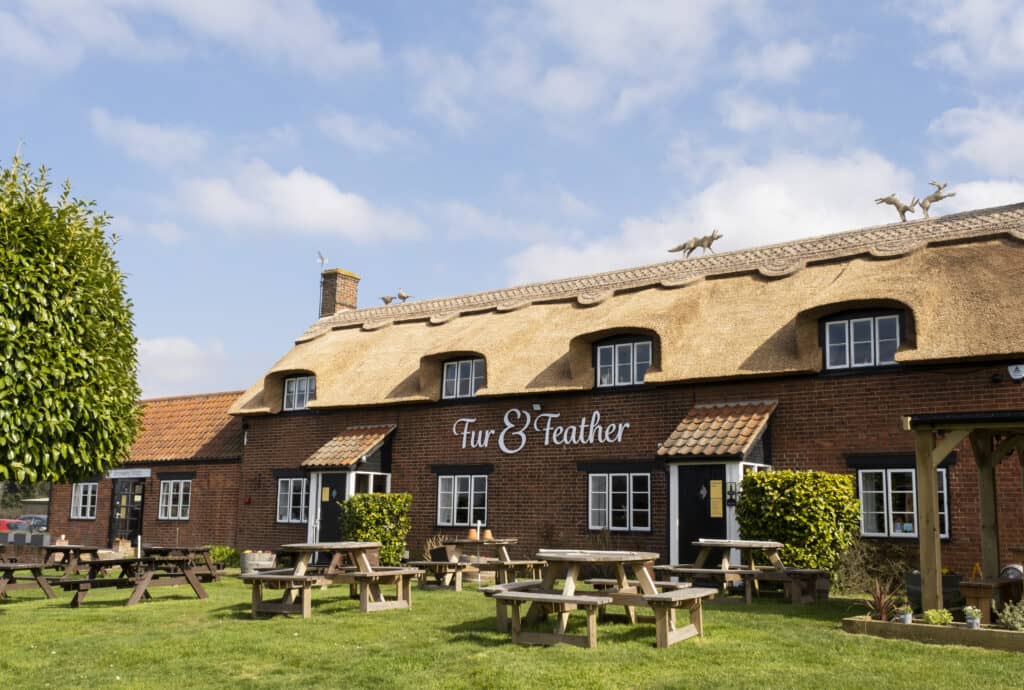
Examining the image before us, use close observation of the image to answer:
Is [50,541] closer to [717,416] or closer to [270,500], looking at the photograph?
[270,500]

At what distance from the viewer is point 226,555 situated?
2292 centimetres

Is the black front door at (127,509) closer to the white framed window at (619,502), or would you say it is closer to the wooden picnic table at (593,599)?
the white framed window at (619,502)

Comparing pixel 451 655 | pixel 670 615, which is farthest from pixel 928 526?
pixel 451 655

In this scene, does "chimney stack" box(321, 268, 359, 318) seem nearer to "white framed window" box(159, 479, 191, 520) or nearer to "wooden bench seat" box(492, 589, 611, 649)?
"white framed window" box(159, 479, 191, 520)

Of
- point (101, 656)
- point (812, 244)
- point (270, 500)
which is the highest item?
point (812, 244)

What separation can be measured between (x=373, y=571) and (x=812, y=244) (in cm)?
1199

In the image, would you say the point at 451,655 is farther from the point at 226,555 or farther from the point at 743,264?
the point at 226,555

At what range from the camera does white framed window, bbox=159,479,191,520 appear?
82.3ft

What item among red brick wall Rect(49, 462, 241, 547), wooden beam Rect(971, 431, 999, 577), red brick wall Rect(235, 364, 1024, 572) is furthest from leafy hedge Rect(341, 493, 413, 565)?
wooden beam Rect(971, 431, 999, 577)

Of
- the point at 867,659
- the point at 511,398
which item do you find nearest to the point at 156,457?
the point at 511,398

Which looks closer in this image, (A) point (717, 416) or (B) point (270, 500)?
(A) point (717, 416)

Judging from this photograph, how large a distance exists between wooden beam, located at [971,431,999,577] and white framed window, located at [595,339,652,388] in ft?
24.1

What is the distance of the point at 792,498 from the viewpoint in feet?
46.3

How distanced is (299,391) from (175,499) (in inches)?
201
